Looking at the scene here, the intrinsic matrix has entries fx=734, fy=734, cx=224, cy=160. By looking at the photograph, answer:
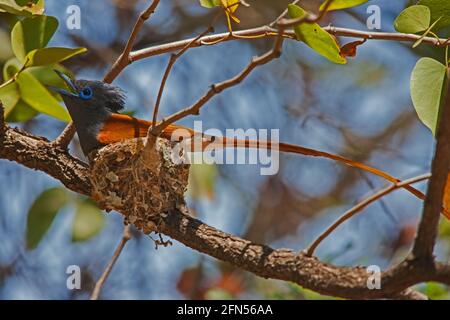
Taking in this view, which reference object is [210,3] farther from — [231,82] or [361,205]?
[361,205]

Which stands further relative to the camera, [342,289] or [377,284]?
[342,289]

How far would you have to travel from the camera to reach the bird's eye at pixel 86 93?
169 inches

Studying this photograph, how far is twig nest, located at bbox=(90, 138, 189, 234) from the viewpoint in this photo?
11.6 ft

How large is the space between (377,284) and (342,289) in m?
0.20

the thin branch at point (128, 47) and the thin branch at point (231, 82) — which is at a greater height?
the thin branch at point (128, 47)

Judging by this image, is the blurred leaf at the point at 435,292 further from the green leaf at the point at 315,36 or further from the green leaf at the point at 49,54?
the green leaf at the point at 49,54

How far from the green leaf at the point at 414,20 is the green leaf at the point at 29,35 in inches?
61.2

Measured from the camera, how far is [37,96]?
334 centimetres

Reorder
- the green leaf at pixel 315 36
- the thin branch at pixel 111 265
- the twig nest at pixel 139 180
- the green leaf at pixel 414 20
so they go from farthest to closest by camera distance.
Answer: the thin branch at pixel 111 265
the twig nest at pixel 139 180
the green leaf at pixel 414 20
the green leaf at pixel 315 36

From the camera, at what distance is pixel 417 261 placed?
229 centimetres

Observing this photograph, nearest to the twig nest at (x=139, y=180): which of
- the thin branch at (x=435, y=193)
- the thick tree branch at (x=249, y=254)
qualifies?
the thick tree branch at (x=249, y=254)

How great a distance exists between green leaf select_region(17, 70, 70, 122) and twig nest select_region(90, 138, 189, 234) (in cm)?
41
